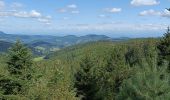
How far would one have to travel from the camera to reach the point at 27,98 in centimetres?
3123

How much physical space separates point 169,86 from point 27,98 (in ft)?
62.3

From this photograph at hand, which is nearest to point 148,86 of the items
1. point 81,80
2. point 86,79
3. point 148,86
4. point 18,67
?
point 148,86

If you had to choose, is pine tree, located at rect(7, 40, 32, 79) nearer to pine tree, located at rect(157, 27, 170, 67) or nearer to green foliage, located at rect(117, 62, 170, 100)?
pine tree, located at rect(157, 27, 170, 67)

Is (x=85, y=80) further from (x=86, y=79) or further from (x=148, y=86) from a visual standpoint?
(x=148, y=86)

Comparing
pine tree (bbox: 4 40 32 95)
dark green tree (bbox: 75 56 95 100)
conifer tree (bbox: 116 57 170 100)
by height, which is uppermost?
conifer tree (bbox: 116 57 170 100)

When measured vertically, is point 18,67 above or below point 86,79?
above

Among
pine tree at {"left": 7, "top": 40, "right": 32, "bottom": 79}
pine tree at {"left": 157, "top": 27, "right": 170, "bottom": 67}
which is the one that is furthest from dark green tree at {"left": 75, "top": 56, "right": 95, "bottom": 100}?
pine tree at {"left": 157, "top": 27, "right": 170, "bottom": 67}

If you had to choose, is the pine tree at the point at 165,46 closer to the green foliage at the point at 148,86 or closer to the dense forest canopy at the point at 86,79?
the dense forest canopy at the point at 86,79

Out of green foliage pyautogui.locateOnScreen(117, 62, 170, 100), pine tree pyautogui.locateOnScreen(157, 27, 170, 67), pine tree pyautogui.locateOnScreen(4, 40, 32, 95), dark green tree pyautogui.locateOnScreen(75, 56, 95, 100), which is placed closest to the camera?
green foliage pyautogui.locateOnScreen(117, 62, 170, 100)

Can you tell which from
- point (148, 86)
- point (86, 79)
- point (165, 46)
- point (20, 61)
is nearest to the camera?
point (148, 86)

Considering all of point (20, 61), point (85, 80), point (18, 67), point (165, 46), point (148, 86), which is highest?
point (165, 46)

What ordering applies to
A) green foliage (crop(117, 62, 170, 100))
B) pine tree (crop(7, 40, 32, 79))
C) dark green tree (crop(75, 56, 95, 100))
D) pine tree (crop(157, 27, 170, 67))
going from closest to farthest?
1. green foliage (crop(117, 62, 170, 100))
2. pine tree (crop(157, 27, 170, 67))
3. pine tree (crop(7, 40, 32, 79))
4. dark green tree (crop(75, 56, 95, 100))

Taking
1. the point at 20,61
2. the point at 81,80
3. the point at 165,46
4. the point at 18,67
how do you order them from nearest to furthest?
the point at 165,46, the point at 18,67, the point at 20,61, the point at 81,80

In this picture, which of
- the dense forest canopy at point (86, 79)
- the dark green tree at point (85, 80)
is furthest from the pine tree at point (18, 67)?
the dark green tree at point (85, 80)
